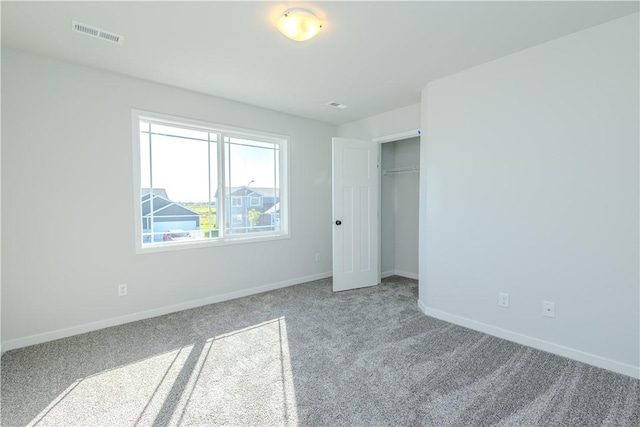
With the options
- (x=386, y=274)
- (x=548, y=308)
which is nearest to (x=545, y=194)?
(x=548, y=308)

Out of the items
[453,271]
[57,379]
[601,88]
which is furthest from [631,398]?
[57,379]

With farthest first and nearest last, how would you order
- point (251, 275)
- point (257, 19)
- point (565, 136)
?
point (251, 275) < point (565, 136) < point (257, 19)

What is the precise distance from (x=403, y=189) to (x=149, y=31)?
3873mm

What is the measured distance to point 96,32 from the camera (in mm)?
2260

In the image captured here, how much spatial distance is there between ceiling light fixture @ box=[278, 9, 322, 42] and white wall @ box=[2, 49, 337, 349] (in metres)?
1.83

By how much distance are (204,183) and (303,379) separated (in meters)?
2.51

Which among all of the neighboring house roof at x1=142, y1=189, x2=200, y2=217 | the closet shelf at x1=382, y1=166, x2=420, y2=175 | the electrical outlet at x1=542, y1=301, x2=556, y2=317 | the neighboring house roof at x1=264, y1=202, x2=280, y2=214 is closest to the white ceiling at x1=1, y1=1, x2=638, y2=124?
the neighboring house roof at x1=142, y1=189, x2=200, y2=217

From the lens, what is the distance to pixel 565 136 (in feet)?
7.72

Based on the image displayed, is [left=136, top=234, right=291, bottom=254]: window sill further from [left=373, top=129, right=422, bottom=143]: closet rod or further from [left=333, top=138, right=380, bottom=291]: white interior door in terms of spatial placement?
[left=373, top=129, right=422, bottom=143]: closet rod

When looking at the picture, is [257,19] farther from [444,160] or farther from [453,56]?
[444,160]

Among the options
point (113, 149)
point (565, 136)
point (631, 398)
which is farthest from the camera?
point (113, 149)

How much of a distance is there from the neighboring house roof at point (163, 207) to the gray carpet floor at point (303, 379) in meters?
1.13

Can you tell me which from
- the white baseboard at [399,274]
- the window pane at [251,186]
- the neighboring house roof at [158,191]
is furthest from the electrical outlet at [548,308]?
the neighboring house roof at [158,191]

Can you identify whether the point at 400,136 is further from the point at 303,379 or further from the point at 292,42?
the point at 303,379
